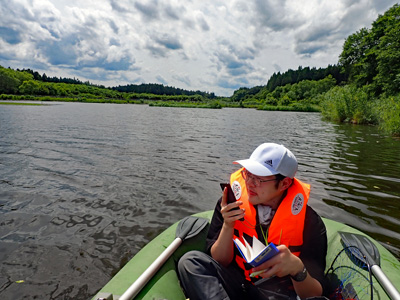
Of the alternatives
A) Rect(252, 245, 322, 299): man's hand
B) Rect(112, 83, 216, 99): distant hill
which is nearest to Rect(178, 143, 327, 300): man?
Rect(252, 245, 322, 299): man's hand

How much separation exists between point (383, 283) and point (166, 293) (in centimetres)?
183

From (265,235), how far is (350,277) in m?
0.93

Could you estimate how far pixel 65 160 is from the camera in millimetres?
8781

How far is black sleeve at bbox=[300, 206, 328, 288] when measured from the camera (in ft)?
5.97

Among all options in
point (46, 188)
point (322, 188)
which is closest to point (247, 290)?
point (322, 188)

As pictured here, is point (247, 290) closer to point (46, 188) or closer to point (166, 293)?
point (166, 293)

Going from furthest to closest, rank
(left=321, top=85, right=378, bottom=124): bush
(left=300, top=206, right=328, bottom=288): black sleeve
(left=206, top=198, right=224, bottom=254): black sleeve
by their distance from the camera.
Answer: (left=321, top=85, right=378, bottom=124): bush, (left=206, top=198, right=224, bottom=254): black sleeve, (left=300, top=206, right=328, bottom=288): black sleeve

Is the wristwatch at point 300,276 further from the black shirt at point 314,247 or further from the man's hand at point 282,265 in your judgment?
the black shirt at point 314,247

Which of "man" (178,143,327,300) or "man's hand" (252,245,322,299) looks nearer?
"man's hand" (252,245,322,299)

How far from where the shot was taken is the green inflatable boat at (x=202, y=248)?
196 centimetres

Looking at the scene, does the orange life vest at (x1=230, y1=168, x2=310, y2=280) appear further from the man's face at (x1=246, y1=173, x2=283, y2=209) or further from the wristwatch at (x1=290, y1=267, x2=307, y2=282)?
the wristwatch at (x1=290, y1=267, x2=307, y2=282)

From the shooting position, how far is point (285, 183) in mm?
2006

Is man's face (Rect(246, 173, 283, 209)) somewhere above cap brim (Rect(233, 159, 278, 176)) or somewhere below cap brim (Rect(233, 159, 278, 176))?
below

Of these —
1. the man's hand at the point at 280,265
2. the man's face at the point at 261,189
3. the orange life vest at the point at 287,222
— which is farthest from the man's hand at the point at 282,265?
the man's face at the point at 261,189
